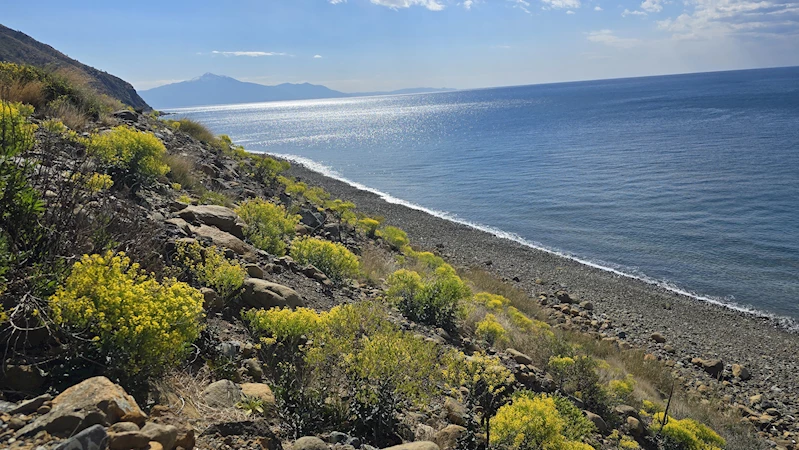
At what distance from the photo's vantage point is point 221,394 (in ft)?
12.9

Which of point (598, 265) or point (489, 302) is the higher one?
point (489, 302)

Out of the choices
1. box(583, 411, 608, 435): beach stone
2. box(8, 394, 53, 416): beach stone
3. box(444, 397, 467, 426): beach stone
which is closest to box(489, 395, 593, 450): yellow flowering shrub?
box(444, 397, 467, 426): beach stone

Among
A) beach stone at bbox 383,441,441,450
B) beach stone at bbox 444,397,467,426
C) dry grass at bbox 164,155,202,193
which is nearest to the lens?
beach stone at bbox 383,441,441,450

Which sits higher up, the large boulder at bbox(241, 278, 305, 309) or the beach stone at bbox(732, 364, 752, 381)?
the large boulder at bbox(241, 278, 305, 309)

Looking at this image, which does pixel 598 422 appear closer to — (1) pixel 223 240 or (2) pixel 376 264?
(1) pixel 223 240

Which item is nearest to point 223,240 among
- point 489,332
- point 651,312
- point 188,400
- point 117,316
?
point 188,400

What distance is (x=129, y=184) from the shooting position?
8.84 metres

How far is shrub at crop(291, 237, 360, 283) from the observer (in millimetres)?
9461

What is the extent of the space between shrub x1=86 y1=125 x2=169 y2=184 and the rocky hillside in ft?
0.12

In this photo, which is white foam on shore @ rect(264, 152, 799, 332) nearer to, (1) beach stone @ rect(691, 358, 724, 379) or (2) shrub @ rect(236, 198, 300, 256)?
(1) beach stone @ rect(691, 358, 724, 379)

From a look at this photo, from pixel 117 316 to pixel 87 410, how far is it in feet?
2.67

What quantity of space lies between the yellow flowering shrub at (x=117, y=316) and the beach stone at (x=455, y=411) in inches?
124

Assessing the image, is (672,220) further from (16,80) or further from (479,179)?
(16,80)

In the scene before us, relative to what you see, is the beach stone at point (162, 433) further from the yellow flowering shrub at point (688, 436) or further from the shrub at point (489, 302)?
the shrub at point (489, 302)
